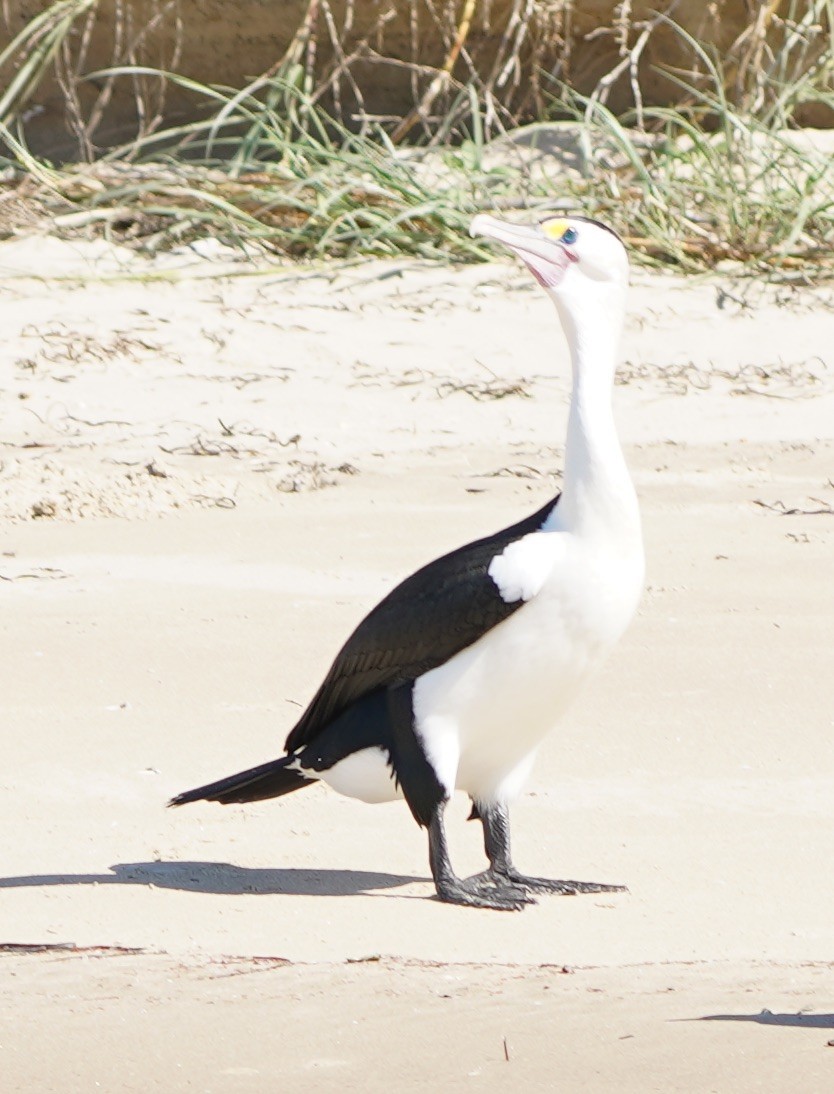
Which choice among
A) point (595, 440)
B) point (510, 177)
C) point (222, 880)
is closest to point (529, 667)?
point (595, 440)

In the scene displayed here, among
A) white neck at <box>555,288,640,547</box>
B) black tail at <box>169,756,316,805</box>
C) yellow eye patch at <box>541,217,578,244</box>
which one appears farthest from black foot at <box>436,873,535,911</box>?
yellow eye patch at <box>541,217,578,244</box>

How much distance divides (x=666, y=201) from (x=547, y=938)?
6.36 meters

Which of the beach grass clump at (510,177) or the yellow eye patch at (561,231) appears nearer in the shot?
the yellow eye patch at (561,231)

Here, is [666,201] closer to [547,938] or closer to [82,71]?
[82,71]

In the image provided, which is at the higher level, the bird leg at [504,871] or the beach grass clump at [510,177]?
the bird leg at [504,871]

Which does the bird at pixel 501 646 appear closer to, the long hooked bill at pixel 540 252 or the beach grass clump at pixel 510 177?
the long hooked bill at pixel 540 252

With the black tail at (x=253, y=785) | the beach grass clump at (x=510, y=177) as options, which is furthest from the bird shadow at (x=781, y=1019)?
the beach grass clump at (x=510, y=177)

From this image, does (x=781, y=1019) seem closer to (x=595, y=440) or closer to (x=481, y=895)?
(x=481, y=895)

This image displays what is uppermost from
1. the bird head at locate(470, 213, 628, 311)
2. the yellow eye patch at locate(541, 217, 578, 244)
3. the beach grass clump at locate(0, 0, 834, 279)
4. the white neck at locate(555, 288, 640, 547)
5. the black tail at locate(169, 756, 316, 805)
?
the yellow eye patch at locate(541, 217, 578, 244)

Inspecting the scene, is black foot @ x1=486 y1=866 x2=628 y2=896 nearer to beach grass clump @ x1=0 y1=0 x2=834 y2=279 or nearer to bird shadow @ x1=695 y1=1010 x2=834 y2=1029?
bird shadow @ x1=695 y1=1010 x2=834 y2=1029

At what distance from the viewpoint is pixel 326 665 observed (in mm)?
5395

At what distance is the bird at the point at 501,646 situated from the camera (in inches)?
152

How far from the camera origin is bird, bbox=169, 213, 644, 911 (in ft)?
12.6

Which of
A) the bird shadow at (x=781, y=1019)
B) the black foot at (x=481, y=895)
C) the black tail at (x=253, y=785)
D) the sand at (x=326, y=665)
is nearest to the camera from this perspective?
the bird shadow at (x=781, y=1019)
